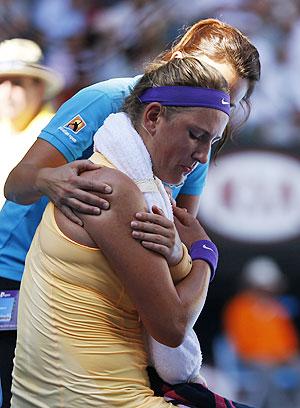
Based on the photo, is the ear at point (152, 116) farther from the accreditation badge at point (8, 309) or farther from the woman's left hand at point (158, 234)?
the accreditation badge at point (8, 309)

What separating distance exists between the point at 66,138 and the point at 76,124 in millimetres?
51

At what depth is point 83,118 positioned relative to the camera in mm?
2674

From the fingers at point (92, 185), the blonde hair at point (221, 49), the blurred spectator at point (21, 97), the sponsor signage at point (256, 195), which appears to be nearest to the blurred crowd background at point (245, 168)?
the sponsor signage at point (256, 195)

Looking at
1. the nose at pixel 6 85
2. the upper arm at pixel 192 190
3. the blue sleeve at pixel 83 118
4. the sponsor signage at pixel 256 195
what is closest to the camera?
the blue sleeve at pixel 83 118

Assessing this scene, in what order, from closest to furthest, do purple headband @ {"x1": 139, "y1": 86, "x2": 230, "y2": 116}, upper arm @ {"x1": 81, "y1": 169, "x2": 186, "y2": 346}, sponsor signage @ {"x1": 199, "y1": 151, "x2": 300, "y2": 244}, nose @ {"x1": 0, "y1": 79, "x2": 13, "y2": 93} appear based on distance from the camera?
upper arm @ {"x1": 81, "y1": 169, "x2": 186, "y2": 346} → purple headband @ {"x1": 139, "y1": 86, "x2": 230, "y2": 116} → nose @ {"x1": 0, "y1": 79, "x2": 13, "y2": 93} → sponsor signage @ {"x1": 199, "y1": 151, "x2": 300, "y2": 244}

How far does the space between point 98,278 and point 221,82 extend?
0.51m

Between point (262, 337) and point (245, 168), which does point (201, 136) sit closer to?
point (245, 168)

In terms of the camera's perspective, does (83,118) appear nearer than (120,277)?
No

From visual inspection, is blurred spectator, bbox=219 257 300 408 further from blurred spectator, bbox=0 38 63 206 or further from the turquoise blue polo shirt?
the turquoise blue polo shirt

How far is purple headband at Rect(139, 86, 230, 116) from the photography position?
2293 mm

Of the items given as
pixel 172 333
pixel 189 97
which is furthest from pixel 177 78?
pixel 172 333

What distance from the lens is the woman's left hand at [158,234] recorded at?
2.16 meters

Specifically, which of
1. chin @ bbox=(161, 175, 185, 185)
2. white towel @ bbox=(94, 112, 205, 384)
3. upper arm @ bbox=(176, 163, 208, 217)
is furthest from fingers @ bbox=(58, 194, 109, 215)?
upper arm @ bbox=(176, 163, 208, 217)

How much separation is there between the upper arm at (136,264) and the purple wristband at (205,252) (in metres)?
0.19
